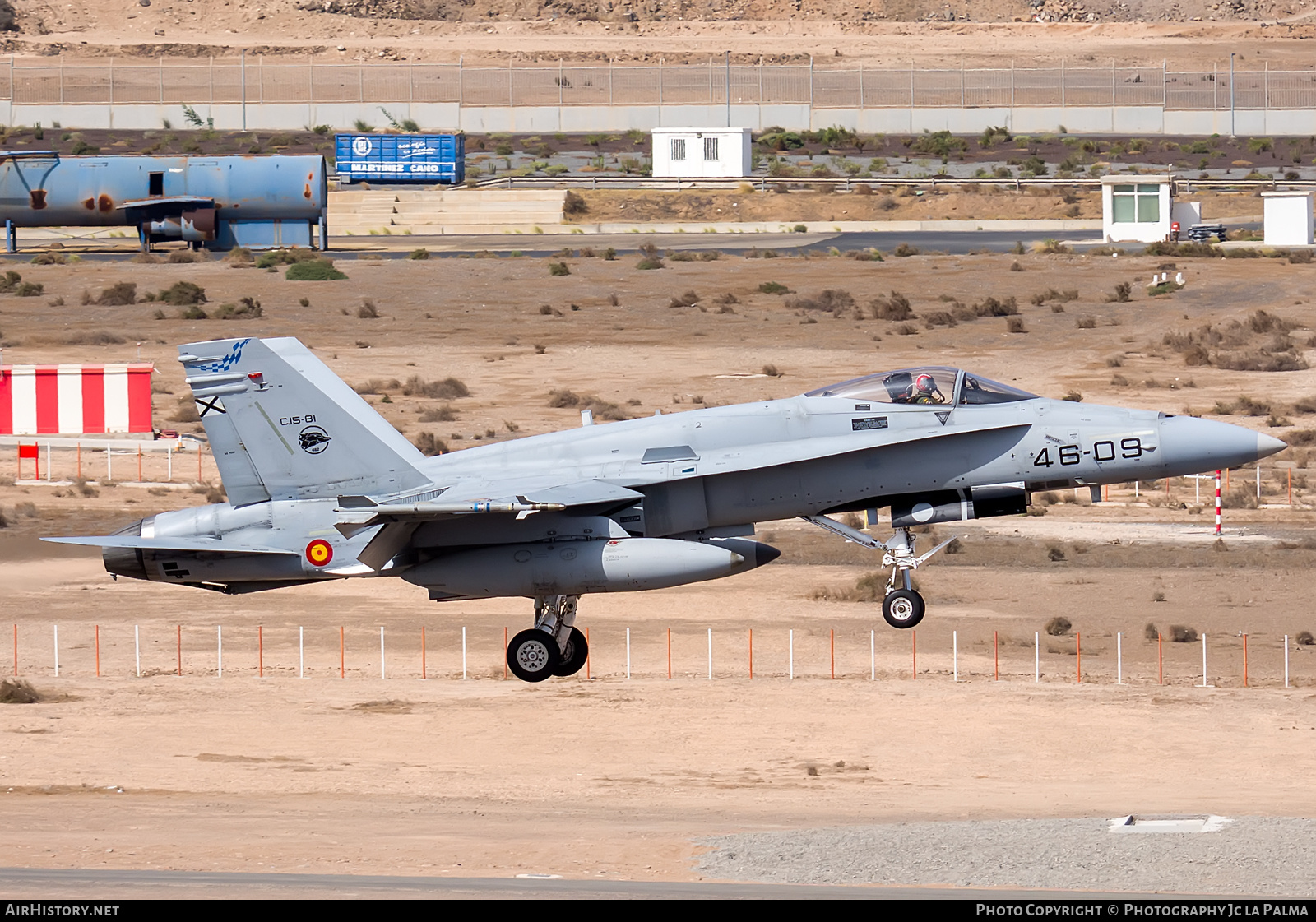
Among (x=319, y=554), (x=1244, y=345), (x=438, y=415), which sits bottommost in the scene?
(x=319, y=554)

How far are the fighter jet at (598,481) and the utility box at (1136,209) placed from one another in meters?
65.4

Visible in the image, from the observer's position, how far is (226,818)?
3139 cm

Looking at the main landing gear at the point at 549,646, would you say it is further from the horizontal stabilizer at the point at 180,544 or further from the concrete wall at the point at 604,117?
the concrete wall at the point at 604,117

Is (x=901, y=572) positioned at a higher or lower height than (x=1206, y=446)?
lower

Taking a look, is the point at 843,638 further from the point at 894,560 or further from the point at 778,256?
the point at 778,256

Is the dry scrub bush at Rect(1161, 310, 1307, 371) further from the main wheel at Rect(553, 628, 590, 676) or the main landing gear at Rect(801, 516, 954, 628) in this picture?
the main wheel at Rect(553, 628, 590, 676)

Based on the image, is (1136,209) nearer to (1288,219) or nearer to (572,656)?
(1288,219)

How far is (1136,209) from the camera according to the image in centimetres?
9044

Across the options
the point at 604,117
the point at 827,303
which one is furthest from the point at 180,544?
the point at 604,117

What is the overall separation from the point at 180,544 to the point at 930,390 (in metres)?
10.4

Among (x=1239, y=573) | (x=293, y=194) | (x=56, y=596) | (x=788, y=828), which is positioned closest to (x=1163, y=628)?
(x=1239, y=573)

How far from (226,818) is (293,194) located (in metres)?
60.0

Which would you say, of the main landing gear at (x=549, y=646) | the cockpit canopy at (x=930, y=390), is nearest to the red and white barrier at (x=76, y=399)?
the main landing gear at (x=549, y=646)

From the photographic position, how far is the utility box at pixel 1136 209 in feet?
294
